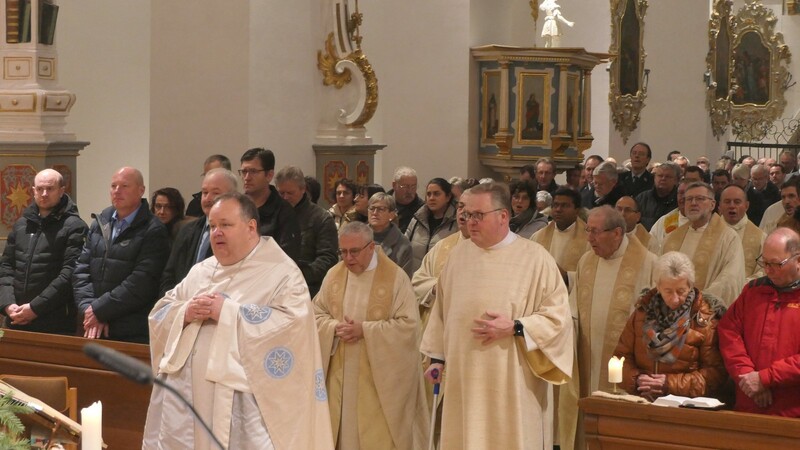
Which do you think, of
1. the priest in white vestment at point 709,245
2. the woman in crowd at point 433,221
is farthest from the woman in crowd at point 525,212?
the priest in white vestment at point 709,245

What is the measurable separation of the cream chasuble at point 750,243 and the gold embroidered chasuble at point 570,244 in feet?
3.60

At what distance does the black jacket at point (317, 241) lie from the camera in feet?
26.9

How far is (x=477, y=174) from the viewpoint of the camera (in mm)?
17406

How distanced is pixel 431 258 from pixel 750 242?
2.43m

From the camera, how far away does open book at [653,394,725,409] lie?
6.20 metres

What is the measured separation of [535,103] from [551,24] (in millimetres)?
2784

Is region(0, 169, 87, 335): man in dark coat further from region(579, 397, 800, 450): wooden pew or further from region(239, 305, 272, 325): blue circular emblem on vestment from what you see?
region(579, 397, 800, 450): wooden pew

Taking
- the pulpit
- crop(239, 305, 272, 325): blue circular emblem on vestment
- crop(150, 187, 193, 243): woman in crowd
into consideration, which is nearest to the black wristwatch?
crop(239, 305, 272, 325): blue circular emblem on vestment

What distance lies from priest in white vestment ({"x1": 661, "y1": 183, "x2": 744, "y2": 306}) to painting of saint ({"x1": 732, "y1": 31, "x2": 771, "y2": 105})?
1086 inches

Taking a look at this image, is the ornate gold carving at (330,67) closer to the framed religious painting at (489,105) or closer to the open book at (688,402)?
the framed religious painting at (489,105)

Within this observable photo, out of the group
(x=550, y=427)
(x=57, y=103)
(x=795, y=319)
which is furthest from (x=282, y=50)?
(x=795, y=319)

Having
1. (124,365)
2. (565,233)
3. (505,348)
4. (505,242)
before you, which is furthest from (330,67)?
(124,365)

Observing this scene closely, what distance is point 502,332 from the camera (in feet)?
21.6

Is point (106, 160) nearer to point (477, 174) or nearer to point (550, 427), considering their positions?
point (477, 174)
